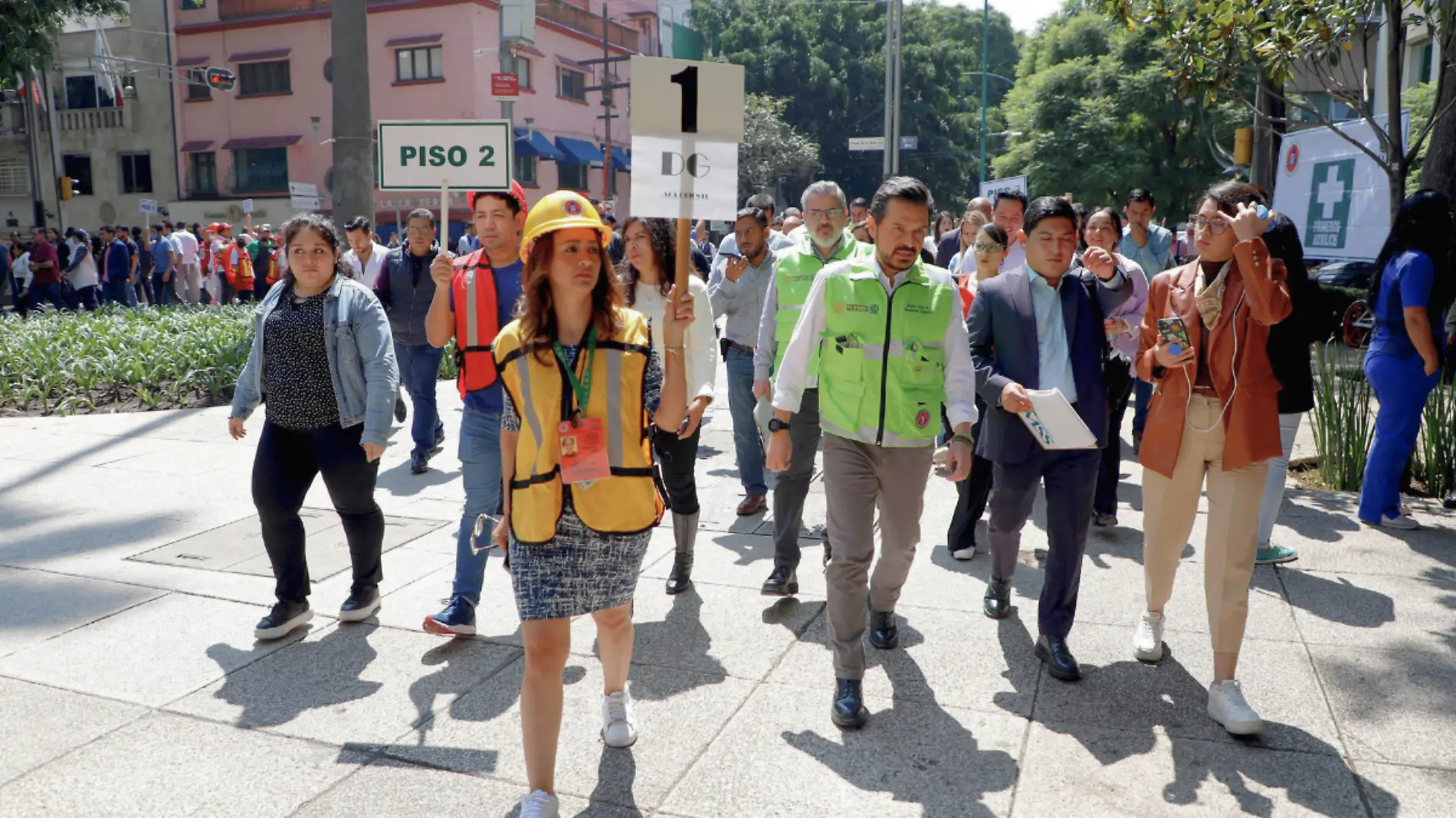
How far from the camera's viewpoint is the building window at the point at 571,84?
39.4 meters

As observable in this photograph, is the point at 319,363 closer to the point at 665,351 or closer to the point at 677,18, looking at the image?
the point at 665,351

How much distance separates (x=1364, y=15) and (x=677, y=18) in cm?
4799

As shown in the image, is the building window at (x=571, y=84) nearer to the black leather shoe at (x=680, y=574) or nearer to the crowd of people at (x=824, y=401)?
the crowd of people at (x=824, y=401)

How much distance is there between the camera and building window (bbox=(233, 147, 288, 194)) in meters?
36.7

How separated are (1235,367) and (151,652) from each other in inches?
177

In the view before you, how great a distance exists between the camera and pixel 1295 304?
423cm

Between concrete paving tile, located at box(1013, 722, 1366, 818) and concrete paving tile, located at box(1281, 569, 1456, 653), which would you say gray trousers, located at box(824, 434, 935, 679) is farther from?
concrete paving tile, located at box(1281, 569, 1456, 653)

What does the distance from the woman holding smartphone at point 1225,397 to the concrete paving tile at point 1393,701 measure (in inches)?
15.6

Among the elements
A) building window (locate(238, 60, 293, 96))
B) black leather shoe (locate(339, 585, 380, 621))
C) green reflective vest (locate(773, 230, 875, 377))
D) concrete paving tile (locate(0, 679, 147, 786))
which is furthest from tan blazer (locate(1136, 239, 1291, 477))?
building window (locate(238, 60, 293, 96))

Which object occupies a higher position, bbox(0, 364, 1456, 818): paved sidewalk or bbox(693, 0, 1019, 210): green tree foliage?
bbox(693, 0, 1019, 210): green tree foliage

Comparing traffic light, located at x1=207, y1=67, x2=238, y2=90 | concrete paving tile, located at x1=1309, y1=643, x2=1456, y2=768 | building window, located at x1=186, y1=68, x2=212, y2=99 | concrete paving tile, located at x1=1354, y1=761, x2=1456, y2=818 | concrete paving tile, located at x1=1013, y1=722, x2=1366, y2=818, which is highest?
building window, located at x1=186, y1=68, x2=212, y2=99

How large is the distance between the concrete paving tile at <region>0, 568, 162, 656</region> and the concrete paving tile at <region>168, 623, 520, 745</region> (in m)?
1.13

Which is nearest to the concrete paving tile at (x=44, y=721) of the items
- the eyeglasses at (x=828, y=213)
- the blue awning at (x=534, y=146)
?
the eyeglasses at (x=828, y=213)

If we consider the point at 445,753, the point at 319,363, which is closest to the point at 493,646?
the point at 445,753
